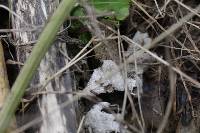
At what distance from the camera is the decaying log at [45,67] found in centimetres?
128

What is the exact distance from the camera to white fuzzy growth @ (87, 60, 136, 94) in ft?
5.02

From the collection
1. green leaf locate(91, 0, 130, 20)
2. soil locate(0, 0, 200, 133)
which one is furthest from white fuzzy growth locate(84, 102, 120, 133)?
green leaf locate(91, 0, 130, 20)

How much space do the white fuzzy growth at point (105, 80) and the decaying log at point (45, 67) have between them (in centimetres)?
18

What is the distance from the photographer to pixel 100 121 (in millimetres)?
1493

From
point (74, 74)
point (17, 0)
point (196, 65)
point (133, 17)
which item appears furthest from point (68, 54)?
point (196, 65)

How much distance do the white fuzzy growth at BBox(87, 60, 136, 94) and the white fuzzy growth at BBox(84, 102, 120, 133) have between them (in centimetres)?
7

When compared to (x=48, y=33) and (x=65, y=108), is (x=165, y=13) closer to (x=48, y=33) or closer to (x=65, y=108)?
(x=65, y=108)

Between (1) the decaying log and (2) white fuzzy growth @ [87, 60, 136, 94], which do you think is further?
(2) white fuzzy growth @ [87, 60, 136, 94]

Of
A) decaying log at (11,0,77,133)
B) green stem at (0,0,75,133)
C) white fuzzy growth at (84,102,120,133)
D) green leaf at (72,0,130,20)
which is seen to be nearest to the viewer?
green stem at (0,0,75,133)

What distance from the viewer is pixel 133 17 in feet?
5.73

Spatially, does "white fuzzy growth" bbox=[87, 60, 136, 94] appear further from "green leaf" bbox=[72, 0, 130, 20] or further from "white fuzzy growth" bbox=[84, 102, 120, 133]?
"green leaf" bbox=[72, 0, 130, 20]

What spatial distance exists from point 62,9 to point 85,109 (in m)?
0.57

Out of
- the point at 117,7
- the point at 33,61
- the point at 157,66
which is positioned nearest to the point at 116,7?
the point at 117,7

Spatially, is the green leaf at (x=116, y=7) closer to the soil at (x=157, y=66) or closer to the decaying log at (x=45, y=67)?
the soil at (x=157, y=66)
